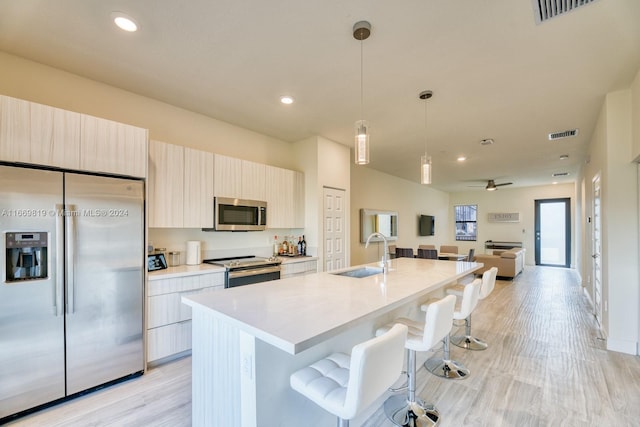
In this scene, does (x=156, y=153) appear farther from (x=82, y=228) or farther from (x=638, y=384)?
(x=638, y=384)

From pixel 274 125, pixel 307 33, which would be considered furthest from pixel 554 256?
pixel 307 33

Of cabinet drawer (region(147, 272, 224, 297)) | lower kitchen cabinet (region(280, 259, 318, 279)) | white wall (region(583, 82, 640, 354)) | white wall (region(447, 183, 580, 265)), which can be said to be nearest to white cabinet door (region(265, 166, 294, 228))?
lower kitchen cabinet (region(280, 259, 318, 279))

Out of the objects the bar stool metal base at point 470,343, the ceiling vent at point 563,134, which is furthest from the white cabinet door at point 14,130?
the ceiling vent at point 563,134

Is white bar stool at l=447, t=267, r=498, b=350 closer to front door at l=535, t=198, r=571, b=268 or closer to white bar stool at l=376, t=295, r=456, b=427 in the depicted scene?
white bar stool at l=376, t=295, r=456, b=427

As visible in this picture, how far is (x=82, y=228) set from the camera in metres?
2.29

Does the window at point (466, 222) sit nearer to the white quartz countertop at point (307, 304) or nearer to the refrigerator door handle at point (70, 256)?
the white quartz countertop at point (307, 304)

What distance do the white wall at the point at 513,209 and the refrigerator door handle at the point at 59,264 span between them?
457 inches

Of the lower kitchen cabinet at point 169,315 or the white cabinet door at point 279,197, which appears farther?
the white cabinet door at point 279,197

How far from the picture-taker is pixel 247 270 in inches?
132

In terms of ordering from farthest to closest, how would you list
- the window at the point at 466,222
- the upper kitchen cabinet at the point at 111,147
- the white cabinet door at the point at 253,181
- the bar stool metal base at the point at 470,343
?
1. the window at the point at 466,222
2. the white cabinet door at the point at 253,181
3. the bar stool metal base at the point at 470,343
4. the upper kitchen cabinet at the point at 111,147

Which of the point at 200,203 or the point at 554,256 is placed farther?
the point at 554,256

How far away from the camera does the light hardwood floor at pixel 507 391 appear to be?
6.61 feet

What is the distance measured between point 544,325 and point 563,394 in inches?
77.5

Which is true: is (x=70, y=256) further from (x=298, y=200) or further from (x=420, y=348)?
(x=298, y=200)
